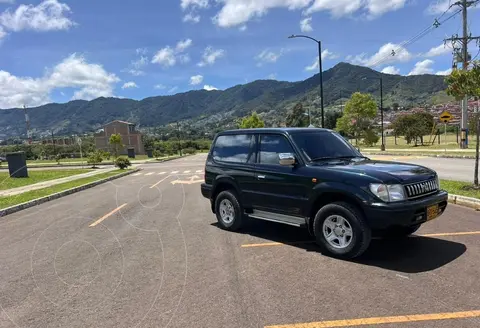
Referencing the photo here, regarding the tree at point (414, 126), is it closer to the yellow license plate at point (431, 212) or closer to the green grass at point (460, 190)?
the green grass at point (460, 190)

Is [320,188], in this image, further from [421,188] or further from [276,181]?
[421,188]

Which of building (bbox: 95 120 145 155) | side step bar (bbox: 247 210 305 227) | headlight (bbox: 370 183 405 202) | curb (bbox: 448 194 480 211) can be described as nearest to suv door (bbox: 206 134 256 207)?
side step bar (bbox: 247 210 305 227)

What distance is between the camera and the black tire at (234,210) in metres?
7.40


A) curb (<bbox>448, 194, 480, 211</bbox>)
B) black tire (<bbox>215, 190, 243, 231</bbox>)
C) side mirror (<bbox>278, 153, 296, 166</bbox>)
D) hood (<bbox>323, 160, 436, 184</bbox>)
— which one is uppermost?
side mirror (<bbox>278, 153, 296, 166</bbox>)

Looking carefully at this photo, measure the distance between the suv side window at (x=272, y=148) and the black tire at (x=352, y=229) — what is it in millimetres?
1322

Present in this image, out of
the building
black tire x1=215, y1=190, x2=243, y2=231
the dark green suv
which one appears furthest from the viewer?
the building

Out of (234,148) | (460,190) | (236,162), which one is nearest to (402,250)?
(236,162)

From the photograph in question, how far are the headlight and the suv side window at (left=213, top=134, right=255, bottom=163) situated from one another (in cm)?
268

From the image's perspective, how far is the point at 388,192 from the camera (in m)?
5.26

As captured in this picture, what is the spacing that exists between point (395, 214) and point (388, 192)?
0.31 m

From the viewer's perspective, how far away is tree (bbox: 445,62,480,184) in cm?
1042

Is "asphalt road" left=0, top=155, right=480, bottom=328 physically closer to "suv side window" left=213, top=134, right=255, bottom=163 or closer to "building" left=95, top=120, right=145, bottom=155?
"suv side window" left=213, top=134, right=255, bottom=163

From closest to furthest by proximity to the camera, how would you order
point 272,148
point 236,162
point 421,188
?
1. point 421,188
2. point 272,148
3. point 236,162

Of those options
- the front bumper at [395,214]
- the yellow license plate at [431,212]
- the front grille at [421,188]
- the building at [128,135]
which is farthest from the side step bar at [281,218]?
the building at [128,135]
